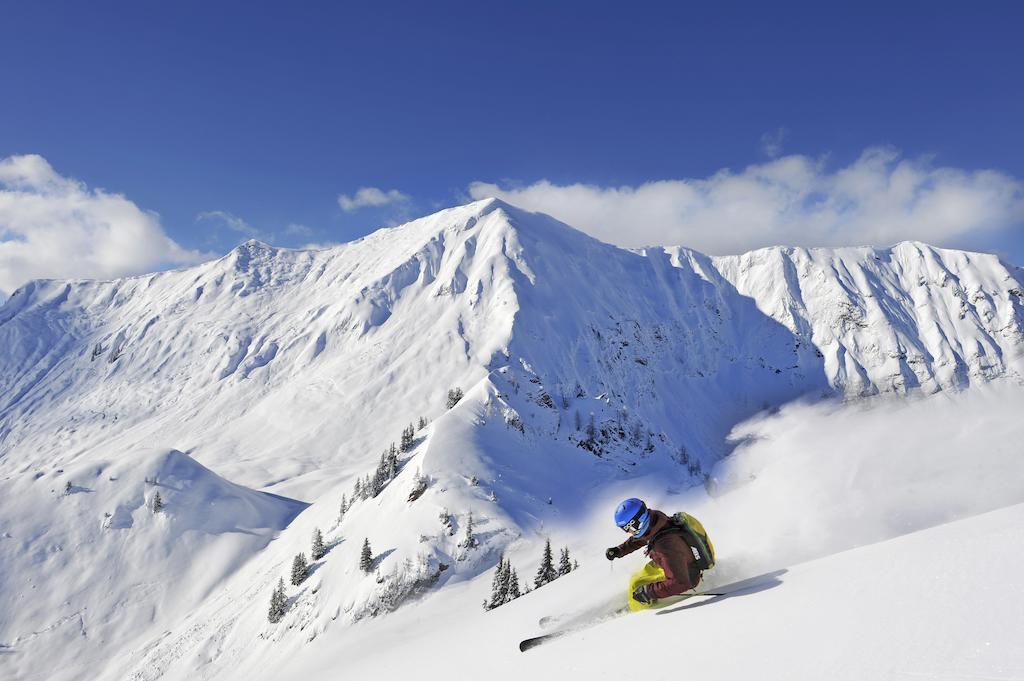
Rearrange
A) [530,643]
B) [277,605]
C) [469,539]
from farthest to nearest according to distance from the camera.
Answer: [469,539]
[277,605]
[530,643]

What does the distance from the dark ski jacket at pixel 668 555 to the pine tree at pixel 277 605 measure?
5356cm

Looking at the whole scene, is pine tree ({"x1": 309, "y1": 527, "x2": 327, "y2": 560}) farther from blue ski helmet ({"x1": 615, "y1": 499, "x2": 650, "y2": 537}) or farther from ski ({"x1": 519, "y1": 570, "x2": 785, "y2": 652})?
blue ski helmet ({"x1": 615, "y1": 499, "x2": 650, "y2": 537})

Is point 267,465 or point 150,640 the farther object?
point 267,465

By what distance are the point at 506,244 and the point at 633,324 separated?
50.2m

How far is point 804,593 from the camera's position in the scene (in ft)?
24.8

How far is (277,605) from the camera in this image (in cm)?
5481

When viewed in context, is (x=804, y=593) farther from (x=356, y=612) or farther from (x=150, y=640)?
(x=150, y=640)

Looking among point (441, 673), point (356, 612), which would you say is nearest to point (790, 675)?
point (441, 673)

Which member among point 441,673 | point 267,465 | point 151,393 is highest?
point 151,393

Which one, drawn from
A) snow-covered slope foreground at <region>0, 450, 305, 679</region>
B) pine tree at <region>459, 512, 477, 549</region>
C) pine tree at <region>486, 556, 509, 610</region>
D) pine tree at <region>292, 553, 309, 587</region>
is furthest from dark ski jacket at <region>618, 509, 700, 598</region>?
snow-covered slope foreground at <region>0, 450, 305, 679</region>

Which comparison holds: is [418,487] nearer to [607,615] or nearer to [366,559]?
[366,559]

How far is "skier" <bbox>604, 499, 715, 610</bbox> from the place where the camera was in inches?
418

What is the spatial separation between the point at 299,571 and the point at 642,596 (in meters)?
58.3

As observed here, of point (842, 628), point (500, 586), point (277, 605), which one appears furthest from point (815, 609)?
point (277, 605)
